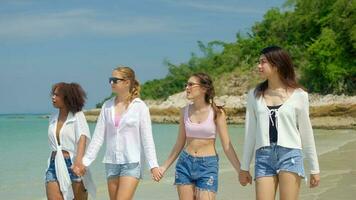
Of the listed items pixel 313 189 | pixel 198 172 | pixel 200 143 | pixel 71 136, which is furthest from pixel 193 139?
pixel 313 189

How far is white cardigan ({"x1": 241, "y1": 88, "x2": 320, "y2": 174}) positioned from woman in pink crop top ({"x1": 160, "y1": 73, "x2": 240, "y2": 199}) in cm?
56

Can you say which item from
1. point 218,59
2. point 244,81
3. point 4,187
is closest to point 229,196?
point 4,187

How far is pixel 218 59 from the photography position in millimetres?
77375

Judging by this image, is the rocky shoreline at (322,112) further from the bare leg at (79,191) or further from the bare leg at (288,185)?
the bare leg at (288,185)

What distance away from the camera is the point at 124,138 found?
5.66m

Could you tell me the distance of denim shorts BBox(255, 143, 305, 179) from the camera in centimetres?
478

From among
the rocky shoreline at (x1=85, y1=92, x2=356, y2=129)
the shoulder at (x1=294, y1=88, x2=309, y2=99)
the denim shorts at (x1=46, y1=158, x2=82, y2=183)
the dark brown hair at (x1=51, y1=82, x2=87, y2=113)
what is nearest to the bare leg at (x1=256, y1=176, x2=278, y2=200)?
the shoulder at (x1=294, y1=88, x2=309, y2=99)

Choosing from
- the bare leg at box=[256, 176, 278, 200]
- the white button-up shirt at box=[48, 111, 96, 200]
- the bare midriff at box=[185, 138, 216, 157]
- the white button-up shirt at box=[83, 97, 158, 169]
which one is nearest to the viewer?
the bare leg at box=[256, 176, 278, 200]

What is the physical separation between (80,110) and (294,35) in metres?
53.0

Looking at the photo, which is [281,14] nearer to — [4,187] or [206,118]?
[4,187]

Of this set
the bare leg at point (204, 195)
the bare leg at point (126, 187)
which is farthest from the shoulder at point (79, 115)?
the bare leg at point (204, 195)

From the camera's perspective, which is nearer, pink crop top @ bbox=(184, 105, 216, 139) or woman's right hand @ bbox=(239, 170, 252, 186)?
woman's right hand @ bbox=(239, 170, 252, 186)

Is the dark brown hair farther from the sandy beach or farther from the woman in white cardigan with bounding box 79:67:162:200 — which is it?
the sandy beach

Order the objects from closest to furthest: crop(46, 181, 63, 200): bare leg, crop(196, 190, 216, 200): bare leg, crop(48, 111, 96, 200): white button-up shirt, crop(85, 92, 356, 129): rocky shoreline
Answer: crop(196, 190, 216, 200): bare leg < crop(46, 181, 63, 200): bare leg < crop(48, 111, 96, 200): white button-up shirt < crop(85, 92, 356, 129): rocky shoreline
